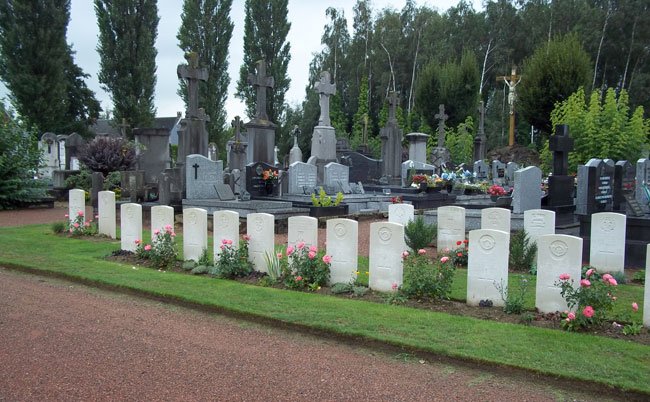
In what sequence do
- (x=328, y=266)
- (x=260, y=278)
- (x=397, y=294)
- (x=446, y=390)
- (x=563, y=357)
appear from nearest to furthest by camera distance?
1. (x=446, y=390)
2. (x=563, y=357)
3. (x=397, y=294)
4. (x=328, y=266)
5. (x=260, y=278)

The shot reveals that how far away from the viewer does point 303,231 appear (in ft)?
25.5

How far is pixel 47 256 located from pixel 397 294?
22.1 feet

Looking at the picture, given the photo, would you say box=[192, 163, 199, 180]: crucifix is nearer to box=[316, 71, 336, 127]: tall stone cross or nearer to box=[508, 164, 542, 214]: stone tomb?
box=[316, 71, 336, 127]: tall stone cross

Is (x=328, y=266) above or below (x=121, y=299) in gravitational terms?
above

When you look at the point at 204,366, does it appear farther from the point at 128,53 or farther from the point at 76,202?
the point at 128,53

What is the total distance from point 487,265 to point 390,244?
1262 mm

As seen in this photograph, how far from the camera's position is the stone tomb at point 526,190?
40.5 feet

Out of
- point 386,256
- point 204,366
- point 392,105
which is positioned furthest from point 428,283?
point 392,105

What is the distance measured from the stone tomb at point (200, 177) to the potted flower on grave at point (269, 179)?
5.33 feet

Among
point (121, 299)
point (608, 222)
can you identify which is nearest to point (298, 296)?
point (121, 299)

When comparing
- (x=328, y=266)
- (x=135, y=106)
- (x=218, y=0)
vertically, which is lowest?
(x=328, y=266)

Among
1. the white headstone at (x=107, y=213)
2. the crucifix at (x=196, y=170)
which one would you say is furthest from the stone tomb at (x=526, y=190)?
the white headstone at (x=107, y=213)

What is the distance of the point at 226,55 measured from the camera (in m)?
37.7

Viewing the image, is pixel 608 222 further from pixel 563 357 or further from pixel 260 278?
pixel 260 278
